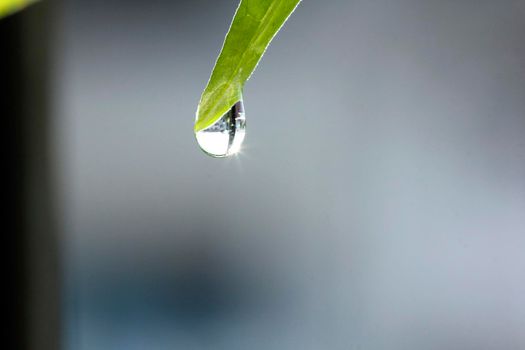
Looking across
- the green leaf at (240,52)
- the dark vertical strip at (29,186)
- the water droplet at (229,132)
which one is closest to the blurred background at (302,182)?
the dark vertical strip at (29,186)

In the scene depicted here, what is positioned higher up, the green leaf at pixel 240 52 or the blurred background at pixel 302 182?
the blurred background at pixel 302 182

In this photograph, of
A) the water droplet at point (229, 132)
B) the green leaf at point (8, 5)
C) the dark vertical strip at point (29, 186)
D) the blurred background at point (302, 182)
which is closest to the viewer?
the green leaf at point (8, 5)

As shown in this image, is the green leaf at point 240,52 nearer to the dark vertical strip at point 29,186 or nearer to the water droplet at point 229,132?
the water droplet at point 229,132

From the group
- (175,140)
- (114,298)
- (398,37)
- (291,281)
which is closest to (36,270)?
(114,298)

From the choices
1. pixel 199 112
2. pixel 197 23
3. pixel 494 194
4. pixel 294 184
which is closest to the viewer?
pixel 199 112

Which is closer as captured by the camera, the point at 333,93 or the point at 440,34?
the point at 440,34

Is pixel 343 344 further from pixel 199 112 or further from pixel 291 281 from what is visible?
pixel 199 112

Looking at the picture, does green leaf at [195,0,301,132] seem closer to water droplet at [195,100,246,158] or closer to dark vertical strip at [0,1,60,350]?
water droplet at [195,100,246,158]

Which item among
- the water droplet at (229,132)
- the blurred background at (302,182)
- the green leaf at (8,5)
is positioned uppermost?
the blurred background at (302,182)
